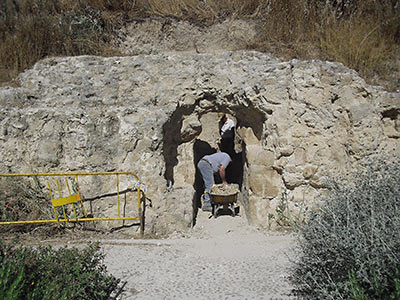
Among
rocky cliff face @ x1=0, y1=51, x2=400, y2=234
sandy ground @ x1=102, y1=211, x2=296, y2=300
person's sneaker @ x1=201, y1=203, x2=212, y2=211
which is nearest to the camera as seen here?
sandy ground @ x1=102, y1=211, x2=296, y2=300

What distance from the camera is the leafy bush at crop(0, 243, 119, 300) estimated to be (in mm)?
2787

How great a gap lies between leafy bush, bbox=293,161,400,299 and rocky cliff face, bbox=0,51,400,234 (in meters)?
2.19

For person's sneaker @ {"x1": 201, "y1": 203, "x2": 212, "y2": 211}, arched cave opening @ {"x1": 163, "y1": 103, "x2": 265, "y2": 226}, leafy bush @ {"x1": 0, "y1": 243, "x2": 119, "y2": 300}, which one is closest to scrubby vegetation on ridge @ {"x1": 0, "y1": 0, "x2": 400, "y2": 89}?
arched cave opening @ {"x1": 163, "y1": 103, "x2": 265, "y2": 226}

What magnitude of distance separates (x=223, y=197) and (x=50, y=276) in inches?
145

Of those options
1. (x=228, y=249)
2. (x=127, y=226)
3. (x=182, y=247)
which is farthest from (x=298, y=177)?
(x=127, y=226)

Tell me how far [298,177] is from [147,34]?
4.28m

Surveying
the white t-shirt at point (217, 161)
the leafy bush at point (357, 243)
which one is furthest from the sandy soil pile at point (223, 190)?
the leafy bush at point (357, 243)

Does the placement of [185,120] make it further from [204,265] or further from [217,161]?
[204,265]

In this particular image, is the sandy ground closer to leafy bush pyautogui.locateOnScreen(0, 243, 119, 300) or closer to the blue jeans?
leafy bush pyautogui.locateOnScreen(0, 243, 119, 300)

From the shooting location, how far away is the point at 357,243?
290 cm

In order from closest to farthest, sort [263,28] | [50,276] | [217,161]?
[50,276]
[217,161]
[263,28]

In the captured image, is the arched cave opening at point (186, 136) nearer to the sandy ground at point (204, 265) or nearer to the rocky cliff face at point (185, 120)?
the rocky cliff face at point (185, 120)

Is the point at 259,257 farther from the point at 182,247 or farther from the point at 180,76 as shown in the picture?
the point at 180,76

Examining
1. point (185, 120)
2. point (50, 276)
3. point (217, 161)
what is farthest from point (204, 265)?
point (217, 161)
